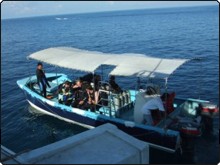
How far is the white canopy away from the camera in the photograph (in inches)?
473

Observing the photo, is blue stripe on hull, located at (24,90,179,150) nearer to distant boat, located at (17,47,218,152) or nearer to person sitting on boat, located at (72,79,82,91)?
distant boat, located at (17,47,218,152)

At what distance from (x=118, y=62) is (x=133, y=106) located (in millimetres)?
2238

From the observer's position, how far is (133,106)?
46.3 ft

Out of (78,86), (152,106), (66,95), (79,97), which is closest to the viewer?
(152,106)

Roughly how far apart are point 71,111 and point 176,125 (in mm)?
5060

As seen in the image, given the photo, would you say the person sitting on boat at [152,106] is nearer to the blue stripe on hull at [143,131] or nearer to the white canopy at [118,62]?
the blue stripe on hull at [143,131]

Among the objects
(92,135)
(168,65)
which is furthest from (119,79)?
(92,135)

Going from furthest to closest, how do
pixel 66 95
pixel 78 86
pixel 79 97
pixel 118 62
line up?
pixel 66 95 < pixel 78 86 < pixel 79 97 < pixel 118 62

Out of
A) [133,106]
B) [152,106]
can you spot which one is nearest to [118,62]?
[133,106]

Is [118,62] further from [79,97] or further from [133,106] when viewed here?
[79,97]

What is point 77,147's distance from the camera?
6344mm

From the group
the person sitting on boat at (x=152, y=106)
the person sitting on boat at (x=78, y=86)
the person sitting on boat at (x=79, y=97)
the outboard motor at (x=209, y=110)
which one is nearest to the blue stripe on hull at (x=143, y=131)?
the person sitting on boat at (x=79, y=97)

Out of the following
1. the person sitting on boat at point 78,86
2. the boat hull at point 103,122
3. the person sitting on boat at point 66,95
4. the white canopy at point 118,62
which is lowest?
the boat hull at point 103,122

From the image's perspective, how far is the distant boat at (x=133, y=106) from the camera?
1165cm
